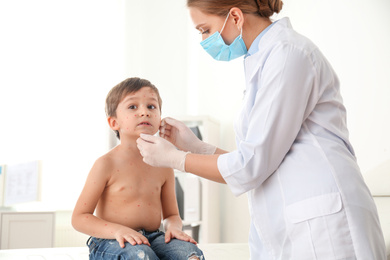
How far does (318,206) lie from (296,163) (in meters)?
0.11

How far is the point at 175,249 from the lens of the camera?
4.63 ft

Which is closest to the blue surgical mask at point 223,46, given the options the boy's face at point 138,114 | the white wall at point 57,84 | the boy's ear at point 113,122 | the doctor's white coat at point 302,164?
the doctor's white coat at point 302,164

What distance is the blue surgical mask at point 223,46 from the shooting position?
131cm

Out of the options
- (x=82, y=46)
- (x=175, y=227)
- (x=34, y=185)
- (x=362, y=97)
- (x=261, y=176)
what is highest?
(x=82, y=46)

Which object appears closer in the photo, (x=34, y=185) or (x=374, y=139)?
(x=374, y=139)

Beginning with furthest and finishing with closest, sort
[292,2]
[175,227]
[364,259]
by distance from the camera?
[292,2] → [175,227] → [364,259]

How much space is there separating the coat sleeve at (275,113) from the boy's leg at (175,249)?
0.36 m

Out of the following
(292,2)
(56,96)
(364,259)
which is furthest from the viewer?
(56,96)

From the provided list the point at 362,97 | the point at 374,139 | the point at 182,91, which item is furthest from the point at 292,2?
the point at 182,91

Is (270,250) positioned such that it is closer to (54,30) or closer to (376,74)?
(376,74)

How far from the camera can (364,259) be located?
1041 mm

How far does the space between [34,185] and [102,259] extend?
2695 millimetres

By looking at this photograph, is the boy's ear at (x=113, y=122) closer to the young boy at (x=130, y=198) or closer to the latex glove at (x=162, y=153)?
the young boy at (x=130, y=198)

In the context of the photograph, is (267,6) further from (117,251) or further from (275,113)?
(117,251)
